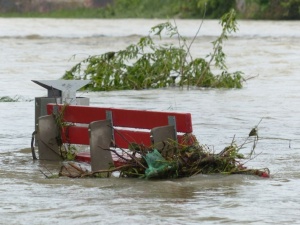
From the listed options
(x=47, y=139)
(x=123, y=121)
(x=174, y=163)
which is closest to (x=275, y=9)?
(x=47, y=139)

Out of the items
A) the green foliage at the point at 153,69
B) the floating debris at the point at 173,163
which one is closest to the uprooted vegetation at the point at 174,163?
the floating debris at the point at 173,163

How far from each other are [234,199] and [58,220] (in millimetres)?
1586

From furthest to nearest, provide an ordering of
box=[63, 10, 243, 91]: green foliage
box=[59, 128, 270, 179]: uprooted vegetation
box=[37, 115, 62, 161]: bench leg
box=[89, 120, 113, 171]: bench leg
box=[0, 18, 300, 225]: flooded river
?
box=[63, 10, 243, 91]: green foliage
box=[37, 115, 62, 161]: bench leg
box=[89, 120, 113, 171]: bench leg
box=[59, 128, 270, 179]: uprooted vegetation
box=[0, 18, 300, 225]: flooded river

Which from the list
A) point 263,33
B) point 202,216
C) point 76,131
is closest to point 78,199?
point 202,216

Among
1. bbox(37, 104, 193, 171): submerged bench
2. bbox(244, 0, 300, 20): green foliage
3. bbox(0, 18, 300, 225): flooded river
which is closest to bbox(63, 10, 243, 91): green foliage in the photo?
bbox(0, 18, 300, 225): flooded river

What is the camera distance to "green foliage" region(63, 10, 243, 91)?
20250mm

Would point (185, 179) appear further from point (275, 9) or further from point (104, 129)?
point (275, 9)

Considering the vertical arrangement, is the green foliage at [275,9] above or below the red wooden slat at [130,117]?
above

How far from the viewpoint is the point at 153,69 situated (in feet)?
69.2

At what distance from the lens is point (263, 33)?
2014 inches

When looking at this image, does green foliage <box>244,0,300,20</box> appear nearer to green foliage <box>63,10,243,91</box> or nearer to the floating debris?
green foliage <box>63,10,243,91</box>

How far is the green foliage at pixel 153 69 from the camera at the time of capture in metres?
20.2

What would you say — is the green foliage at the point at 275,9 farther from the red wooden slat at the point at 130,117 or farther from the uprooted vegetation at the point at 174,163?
the uprooted vegetation at the point at 174,163

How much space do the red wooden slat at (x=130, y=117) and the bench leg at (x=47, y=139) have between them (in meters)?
0.19
